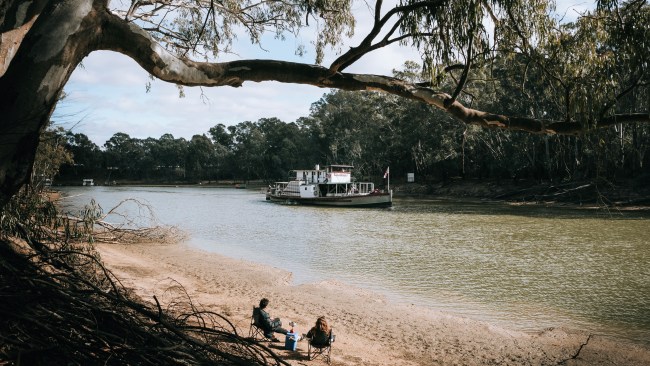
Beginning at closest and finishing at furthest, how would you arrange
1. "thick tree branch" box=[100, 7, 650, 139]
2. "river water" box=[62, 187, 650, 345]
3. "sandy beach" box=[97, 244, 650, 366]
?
"thick tree branch" box=[100, 7, 650, 139], "sandy beach" box=[97, 244, 650, 366], "river water" box=[62, 187, 650, 345]

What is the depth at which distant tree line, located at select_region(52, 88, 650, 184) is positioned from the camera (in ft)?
83.4

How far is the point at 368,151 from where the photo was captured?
4709cm

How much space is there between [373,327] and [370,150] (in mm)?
40715

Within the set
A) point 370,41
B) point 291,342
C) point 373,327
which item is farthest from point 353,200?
point 370,41

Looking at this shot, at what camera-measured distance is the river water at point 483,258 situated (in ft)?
25.7

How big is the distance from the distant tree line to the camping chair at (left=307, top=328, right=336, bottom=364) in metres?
2.69

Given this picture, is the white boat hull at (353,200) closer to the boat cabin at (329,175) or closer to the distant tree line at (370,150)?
the boat cabin at (329,175)

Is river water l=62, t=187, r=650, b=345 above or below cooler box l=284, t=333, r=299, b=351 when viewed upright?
below

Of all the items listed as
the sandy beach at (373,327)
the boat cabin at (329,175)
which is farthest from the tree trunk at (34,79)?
the boat cabin at (329,175)

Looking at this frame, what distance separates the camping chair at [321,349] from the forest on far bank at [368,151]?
2.76 m

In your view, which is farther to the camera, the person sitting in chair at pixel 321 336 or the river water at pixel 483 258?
the river water at pixel 483 258

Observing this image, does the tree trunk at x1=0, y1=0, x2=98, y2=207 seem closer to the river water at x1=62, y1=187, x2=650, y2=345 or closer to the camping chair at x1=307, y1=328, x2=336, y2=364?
the camping chair at x1=307, y1=328, x2=336, y2=364

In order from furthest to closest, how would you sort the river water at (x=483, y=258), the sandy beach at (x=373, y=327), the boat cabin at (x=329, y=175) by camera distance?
the boat cabin at (x=329, y=175) < the river water at (x=483, y=258) < the sandy beach at (x=373, y=327)

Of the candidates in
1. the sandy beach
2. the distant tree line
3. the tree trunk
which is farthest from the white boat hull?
the tree trunk
